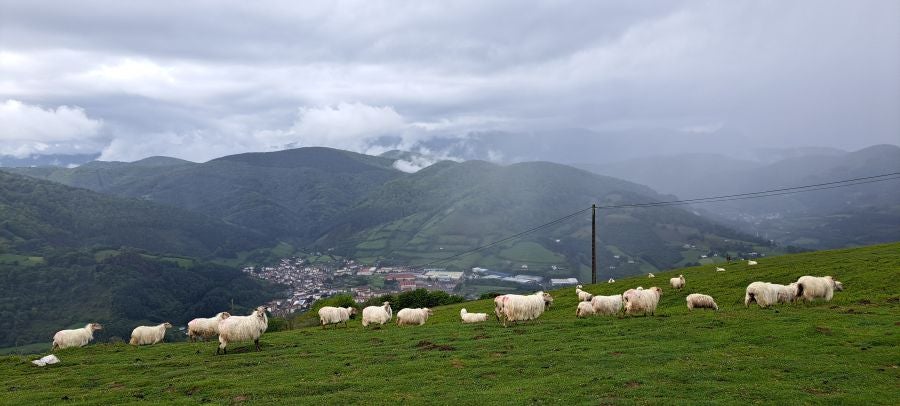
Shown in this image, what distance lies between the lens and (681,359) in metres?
20.2

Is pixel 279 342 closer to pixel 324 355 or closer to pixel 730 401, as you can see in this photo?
pixel 324 355

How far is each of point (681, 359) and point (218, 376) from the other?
19338 mm

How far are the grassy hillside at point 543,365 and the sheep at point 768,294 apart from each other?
137 centimetres

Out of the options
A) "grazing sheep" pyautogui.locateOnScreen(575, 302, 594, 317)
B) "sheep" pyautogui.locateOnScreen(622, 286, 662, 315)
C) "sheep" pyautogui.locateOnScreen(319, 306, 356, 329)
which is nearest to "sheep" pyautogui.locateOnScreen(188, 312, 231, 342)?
"sheep" pyautogui.locateOnScreen(319, 306, 356, 329)

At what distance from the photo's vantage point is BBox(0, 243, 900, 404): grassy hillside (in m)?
16.8

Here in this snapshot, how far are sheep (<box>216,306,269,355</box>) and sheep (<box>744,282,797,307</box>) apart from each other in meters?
29.7

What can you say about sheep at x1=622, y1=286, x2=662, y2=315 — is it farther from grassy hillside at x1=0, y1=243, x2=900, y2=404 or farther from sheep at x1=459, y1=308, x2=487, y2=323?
sheep at x1=459, y1=308, x2=487, y2=323

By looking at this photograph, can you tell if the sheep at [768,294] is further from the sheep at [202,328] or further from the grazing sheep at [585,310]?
the sheep at [202,328]

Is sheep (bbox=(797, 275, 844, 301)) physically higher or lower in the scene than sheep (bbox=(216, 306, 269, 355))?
higher

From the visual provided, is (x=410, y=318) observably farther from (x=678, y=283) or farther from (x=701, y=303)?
(x=678, y=283)

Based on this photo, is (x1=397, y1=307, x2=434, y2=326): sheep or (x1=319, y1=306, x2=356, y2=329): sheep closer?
(x1=397, y1=307, x2=434, y2=326): sheep

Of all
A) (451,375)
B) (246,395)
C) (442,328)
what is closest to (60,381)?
(246,395)

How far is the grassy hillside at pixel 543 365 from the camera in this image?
1681 cm

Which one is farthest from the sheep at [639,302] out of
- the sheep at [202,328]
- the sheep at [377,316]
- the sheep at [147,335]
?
the sheep at [147,335]
